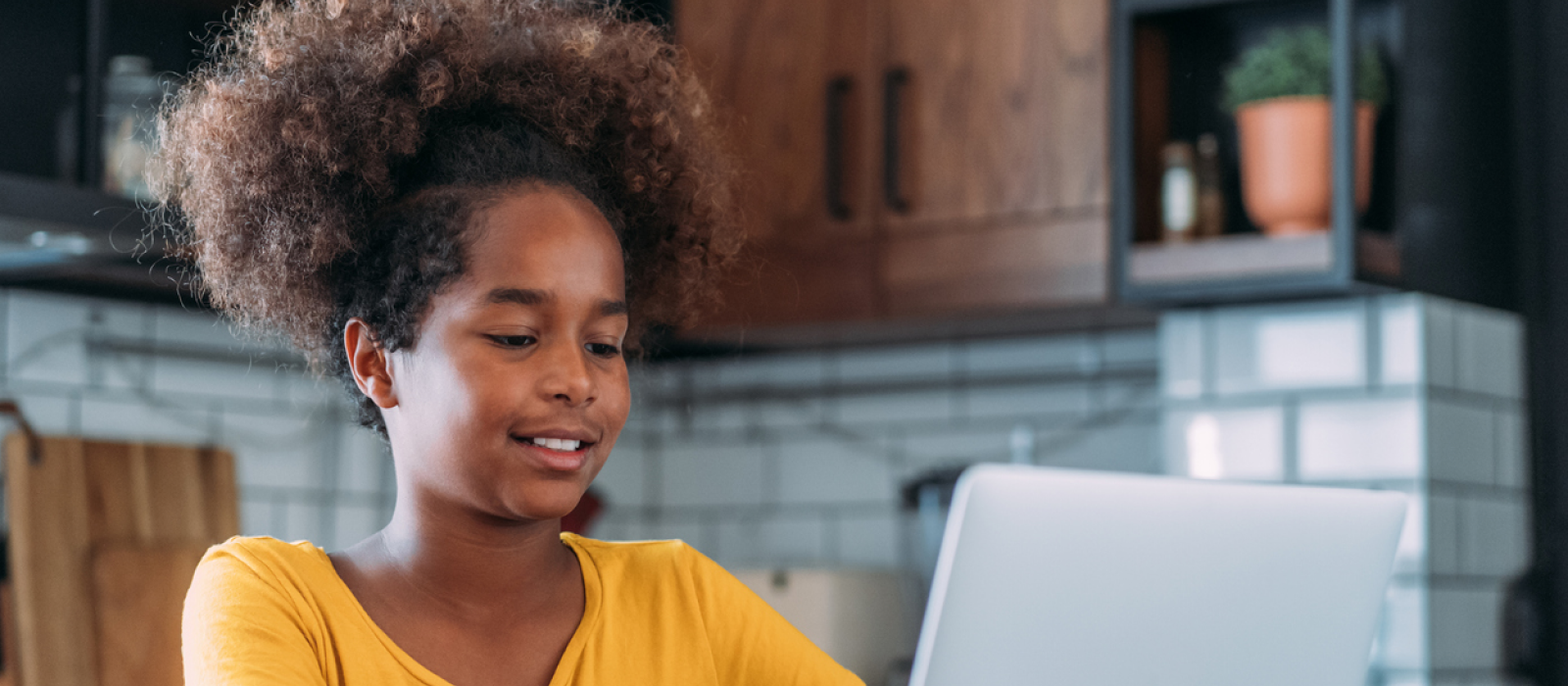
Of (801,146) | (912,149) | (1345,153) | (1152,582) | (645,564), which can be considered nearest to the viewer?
(1152,582)

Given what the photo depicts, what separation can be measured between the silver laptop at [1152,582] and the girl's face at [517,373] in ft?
0.77

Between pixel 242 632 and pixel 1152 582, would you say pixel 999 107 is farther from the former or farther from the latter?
pixel 242 632

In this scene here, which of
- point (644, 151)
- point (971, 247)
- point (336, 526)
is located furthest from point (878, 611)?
point (644, 151)

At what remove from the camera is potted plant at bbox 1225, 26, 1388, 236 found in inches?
72.2

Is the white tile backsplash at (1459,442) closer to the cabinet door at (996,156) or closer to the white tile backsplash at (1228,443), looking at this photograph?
the white tile backsplash at (1228,443)

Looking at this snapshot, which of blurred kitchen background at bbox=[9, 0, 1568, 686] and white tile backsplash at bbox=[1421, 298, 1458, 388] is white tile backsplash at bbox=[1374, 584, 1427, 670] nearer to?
blurred kitchen background at bbox=[9, 0, 1568, 686]

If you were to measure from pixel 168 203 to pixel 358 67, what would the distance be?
0.79 ft

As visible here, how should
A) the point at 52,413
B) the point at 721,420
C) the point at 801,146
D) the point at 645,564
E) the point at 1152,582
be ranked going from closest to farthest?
the point at 1152,582 < the point at 645,564 < the point at 52,413 < the point at 801,146 < the point at 721,420

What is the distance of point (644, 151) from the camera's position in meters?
1.09

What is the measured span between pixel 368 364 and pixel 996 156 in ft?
4.34

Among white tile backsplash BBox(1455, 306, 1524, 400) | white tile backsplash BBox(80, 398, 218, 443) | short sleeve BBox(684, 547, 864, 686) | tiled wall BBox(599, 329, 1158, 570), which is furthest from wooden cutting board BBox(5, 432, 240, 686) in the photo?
white tile backsplash BBox(1455, 306, 1524, 400)

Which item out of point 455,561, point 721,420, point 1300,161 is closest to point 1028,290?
point 1300,161

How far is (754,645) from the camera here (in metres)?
1.03

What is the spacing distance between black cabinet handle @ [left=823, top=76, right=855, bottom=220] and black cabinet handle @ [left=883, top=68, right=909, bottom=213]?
0.08 metres
